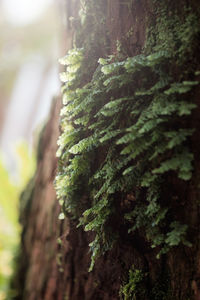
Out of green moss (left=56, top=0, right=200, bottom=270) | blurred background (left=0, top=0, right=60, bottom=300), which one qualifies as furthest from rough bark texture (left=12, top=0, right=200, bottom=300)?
blurred background (left=0, top=0, right=60, bottom=300)

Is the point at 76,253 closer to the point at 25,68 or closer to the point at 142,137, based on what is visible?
the point at 142,137

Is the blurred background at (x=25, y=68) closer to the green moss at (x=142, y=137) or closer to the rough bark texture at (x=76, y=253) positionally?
the rough bark texture at (x=76, y=253)

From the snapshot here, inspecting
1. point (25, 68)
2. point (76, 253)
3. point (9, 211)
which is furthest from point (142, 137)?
point (25, 68)

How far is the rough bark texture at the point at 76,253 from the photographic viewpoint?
128 cm

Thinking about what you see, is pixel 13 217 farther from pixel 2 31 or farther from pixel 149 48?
pixel 2 31

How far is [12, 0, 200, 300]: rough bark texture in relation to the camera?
1275 mm

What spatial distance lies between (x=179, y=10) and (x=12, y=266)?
364 centimetres

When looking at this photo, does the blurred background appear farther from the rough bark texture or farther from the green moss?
the green moss

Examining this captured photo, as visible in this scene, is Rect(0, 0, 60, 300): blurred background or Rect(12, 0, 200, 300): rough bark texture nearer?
Rect(12, 0, 200, 300): rough bark texture

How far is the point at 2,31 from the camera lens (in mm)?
9688

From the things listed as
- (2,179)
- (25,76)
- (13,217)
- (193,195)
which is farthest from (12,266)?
(25,76)

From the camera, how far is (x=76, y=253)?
205cm

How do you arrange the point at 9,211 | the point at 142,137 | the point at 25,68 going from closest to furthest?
the point at 142,137 → the point at 9,211 → the point at 25,68

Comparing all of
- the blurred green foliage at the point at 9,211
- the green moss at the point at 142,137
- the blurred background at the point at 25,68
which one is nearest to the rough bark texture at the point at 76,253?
the green moss at the point at 142,137
